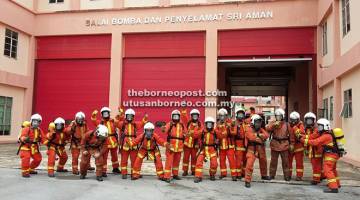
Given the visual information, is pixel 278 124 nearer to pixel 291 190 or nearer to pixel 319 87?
pixel 291 190

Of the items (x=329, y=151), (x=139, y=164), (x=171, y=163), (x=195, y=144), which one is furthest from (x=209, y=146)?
(x=329, y=151)

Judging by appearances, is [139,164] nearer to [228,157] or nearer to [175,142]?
[175,142]

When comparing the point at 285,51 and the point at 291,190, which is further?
the point at 285,51

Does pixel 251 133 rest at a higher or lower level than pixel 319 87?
lower

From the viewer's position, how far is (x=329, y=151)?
8.68m

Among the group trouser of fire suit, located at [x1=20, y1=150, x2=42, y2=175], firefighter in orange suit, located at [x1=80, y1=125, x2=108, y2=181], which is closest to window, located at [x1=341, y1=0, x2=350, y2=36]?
firefighter in orange suit, located at [x1=80, y1=125, x2=108, y2=181]

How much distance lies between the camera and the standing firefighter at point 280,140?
9.80m

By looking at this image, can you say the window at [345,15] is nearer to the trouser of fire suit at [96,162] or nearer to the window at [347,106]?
the window at [347,106]

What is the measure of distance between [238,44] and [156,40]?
433 cm

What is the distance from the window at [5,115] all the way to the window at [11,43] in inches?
94.6

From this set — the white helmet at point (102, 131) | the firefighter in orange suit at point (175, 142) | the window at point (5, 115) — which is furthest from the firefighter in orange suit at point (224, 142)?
the window at point (5, 115)

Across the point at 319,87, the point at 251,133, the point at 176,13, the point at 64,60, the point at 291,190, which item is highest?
the point at 176,13

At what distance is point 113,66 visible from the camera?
20250 mm

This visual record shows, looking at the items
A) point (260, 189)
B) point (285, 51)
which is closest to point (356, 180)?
point (260, 189)
